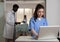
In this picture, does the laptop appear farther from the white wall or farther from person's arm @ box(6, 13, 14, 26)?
the white wall

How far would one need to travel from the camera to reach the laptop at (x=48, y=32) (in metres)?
2.20

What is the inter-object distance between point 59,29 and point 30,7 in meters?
2.31

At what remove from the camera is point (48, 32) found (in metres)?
2.25

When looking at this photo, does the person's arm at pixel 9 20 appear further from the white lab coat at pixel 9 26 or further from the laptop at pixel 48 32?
the laptop at pixel 48 32

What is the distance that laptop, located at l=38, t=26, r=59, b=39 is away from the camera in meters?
2.20

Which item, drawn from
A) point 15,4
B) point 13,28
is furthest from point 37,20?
point 15,4

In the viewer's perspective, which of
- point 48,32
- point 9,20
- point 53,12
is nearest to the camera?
point 48,32

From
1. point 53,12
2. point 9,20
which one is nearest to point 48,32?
point 9,20

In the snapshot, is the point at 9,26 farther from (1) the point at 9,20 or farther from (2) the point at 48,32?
(2) the point at 48,32

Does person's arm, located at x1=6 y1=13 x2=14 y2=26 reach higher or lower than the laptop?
higher

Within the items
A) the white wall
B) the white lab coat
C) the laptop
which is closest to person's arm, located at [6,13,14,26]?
the white lab coat

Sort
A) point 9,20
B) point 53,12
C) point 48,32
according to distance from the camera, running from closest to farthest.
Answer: point 48,32, point 9,20, point 53,12

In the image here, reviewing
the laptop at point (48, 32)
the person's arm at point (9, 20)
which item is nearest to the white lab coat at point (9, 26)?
the person's arm at point (9, 20)

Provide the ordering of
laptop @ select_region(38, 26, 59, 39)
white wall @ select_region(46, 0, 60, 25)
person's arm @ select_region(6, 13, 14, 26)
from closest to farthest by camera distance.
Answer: laptop @ select_region(38, 26, 59, 39) → person's arm @ select_region(6, 13, 14, 26) → white wall @ select_region(46, 0, 60, 25)
